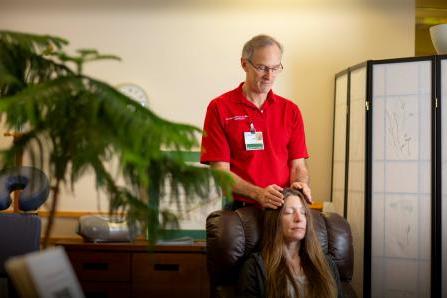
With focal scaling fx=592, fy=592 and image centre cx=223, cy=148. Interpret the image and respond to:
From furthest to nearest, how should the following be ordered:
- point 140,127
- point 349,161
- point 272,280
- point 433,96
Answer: point 349,161
point 433,96
point 272,280
point 140,127

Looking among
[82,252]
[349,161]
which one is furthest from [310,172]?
[82,252]

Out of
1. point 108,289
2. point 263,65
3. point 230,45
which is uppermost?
point 230,45

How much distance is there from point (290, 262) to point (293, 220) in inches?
6.6

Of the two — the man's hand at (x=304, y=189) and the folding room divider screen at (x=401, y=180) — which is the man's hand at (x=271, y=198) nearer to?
the man's hand at (x=304, y=189)

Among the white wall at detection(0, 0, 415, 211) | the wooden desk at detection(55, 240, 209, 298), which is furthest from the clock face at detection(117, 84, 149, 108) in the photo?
the wooden desk at detection(55, 240, 209, 298)

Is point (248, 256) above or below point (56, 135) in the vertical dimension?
below

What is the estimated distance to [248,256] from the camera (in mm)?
2320

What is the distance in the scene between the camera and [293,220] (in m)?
2.32

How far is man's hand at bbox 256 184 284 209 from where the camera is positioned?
2.30 m

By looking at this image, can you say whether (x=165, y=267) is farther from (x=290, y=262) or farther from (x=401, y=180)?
(x=290, y=262)

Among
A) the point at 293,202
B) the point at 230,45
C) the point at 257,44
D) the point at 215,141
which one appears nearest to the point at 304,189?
the point at 293,202

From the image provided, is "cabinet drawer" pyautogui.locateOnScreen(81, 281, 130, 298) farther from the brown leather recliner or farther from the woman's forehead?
the woman's forehead

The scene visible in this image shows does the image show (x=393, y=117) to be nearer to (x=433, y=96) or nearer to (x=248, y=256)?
(x=433, y=96)

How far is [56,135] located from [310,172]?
3.50 m
